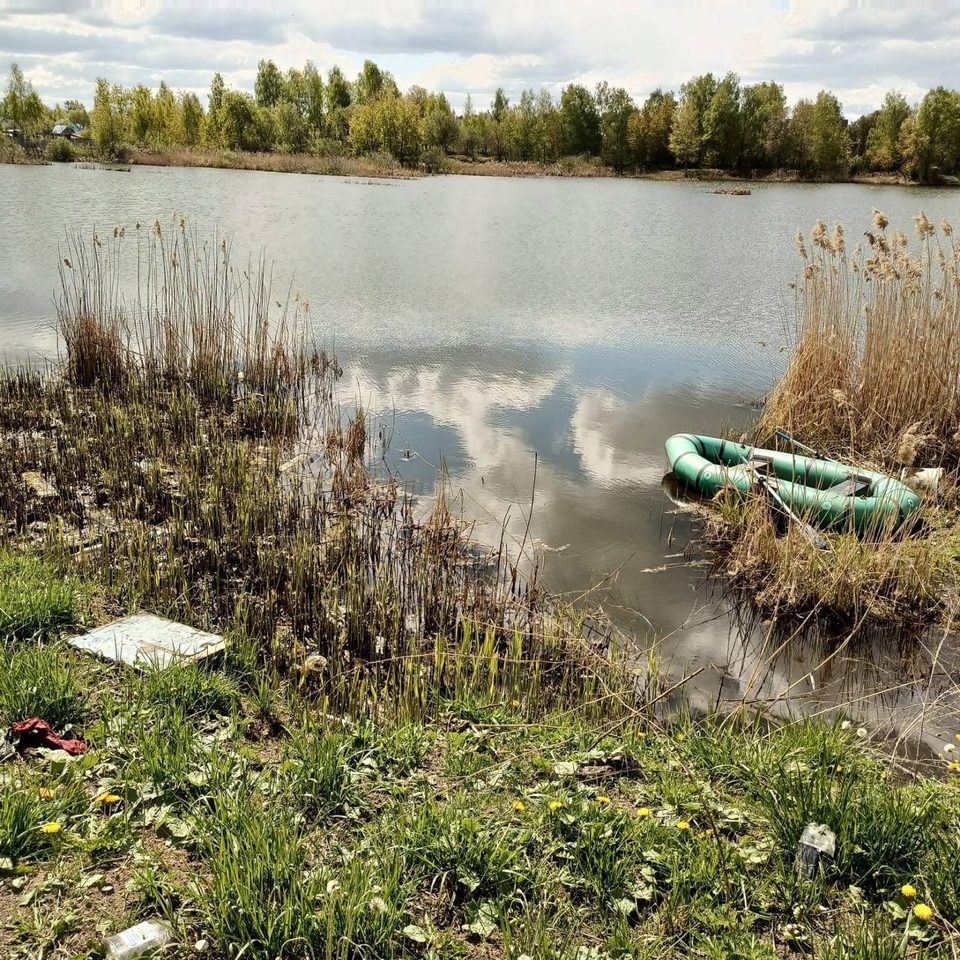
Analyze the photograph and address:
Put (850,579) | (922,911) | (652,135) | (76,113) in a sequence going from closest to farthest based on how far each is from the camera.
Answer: (922,911), (850,579), (652,135), (76,113)

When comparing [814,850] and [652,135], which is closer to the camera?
Result: [814,850]

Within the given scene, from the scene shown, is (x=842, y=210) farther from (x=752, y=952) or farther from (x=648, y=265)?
(x=752, y=952)

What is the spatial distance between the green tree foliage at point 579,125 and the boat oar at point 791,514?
236 ft

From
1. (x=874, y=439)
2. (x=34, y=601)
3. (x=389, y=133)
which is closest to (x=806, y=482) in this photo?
(x=874, y=439)

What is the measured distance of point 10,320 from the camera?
11672 mm

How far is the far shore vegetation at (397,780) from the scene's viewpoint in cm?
242

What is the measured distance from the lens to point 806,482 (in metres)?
6.99

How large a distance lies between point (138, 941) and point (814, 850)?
1.99 m

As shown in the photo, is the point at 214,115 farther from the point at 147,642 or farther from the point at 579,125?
the point at 147,642

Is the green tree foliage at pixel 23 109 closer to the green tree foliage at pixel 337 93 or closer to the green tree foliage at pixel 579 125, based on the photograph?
the green tree foliage at pixel 337 93

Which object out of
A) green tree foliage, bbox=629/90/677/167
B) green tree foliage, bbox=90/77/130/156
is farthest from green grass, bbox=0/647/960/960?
green tree foliage, bbox=629/90/677/167

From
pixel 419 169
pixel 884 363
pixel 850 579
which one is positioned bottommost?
pixel 850 579

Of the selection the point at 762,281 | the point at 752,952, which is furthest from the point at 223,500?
the point at 762,281

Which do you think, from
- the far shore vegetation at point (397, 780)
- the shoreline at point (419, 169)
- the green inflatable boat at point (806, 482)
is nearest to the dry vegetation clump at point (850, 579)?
the green inflatable boat at point (806, 482)
